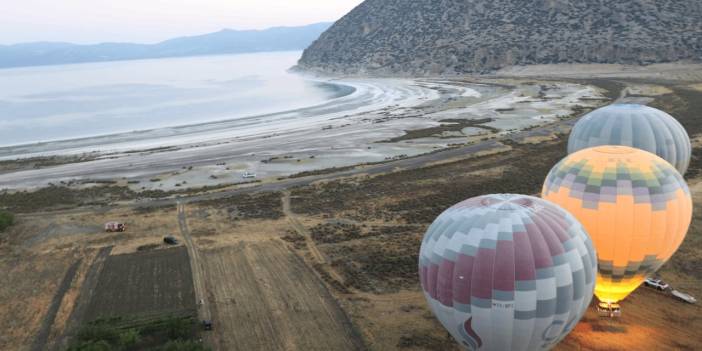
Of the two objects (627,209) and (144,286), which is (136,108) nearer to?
(144,286)

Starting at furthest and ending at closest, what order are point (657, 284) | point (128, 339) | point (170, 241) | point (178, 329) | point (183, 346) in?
1. point (170, 241)
2. point (657, 284)
3. point (178, 329)
4. point (128, 339)
5. point (183, 346)

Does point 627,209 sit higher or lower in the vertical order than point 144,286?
higher

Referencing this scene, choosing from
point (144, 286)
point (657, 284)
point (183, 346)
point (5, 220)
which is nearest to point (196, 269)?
point (144, 286)

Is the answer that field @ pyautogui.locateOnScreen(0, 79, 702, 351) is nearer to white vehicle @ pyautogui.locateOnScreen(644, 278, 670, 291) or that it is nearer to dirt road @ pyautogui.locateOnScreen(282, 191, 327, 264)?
dirt road @ pyautogui.locateOnScreen(282, 191, 327, 264)

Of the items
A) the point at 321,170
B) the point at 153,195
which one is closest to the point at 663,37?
the point at 321,170

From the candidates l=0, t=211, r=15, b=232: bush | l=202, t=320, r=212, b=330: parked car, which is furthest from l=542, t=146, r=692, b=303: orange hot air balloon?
l=0, t=211, r=15, b=232: bush

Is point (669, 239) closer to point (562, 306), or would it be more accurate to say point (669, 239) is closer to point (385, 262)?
point (562, 306)

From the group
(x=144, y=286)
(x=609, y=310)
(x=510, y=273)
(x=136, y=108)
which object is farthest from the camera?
(x=136, y=108)
